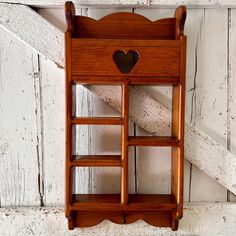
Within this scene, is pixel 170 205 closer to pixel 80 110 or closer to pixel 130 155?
pixel 130 155

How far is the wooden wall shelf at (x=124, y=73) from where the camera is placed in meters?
0.80

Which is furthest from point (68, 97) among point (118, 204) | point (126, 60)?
point (118, 204)

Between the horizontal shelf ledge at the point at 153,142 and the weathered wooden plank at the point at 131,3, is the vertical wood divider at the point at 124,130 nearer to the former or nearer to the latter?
the horizontal shelf ledge at the point at 153,142

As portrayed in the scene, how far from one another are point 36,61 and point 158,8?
389mm

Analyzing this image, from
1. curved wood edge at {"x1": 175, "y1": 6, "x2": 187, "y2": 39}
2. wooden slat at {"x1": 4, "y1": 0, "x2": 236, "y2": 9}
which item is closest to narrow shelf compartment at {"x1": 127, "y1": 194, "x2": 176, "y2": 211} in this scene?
curved wood edge at {"x1": 175, "y1": 6, "x2": 187, "y2": 39}

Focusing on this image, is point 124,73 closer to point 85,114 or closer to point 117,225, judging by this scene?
point 85,114

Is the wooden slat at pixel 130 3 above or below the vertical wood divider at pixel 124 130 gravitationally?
above

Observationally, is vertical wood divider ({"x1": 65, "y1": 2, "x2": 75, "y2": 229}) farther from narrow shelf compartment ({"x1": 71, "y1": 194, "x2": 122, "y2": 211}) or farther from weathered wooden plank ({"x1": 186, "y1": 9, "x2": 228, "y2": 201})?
weathered wooden plank ({"x1": 186, "y1": 9, "x2": 228, "y2": 201})

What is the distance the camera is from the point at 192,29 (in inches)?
36.3

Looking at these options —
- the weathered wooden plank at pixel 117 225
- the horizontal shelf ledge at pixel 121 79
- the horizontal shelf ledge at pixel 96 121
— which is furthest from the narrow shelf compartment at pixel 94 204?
the horizontal shelf ledge at pixel 121 79

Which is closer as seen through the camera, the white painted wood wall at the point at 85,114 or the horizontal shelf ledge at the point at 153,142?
the horizontal shelf ledge at the point at 153,142

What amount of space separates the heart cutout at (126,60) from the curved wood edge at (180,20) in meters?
0.13

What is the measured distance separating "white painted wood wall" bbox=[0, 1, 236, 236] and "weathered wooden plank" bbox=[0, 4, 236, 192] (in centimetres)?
3

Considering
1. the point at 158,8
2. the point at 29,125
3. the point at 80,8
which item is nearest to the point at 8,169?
the point at 29,125
